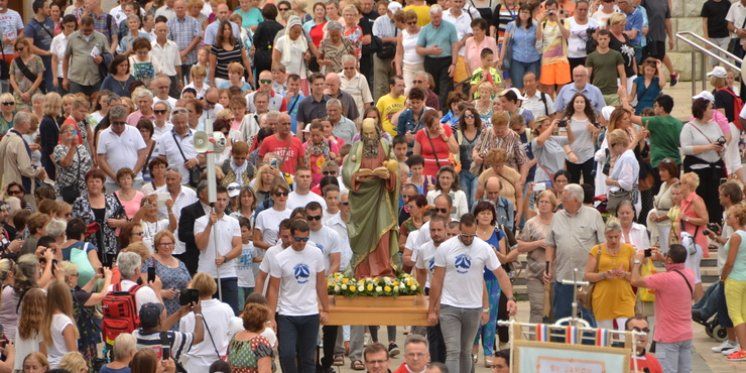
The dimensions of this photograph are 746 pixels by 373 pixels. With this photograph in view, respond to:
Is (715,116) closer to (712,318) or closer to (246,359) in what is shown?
(712,318)

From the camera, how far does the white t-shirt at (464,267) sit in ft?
57.3

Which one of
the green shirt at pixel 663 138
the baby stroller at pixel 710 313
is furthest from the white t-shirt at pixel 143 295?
the green shirt at pixel 663 138

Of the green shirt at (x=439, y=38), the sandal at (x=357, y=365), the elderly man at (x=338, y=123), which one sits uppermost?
the green shirt at (x=439, y=38)

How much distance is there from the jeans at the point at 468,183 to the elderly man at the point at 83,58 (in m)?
6.58

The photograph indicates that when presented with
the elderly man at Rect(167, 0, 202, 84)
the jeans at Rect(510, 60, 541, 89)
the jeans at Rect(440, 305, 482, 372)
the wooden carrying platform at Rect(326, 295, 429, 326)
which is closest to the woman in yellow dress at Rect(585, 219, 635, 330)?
the jeans at Rect(440, 305, 482, 372)

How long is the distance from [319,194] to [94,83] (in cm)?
670

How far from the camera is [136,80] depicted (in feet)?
82.2

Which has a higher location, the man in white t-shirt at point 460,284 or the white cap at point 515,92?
the white cap at point 515,92

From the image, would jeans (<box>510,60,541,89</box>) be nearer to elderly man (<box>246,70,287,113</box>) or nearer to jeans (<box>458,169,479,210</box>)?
elderly man (<box>246,70,287,113</box>)

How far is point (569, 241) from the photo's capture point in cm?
1903

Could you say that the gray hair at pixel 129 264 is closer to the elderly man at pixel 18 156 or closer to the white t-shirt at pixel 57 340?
the white t-shirt at pixel 57 340

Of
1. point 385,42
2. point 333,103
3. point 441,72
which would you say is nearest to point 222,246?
point 333,103

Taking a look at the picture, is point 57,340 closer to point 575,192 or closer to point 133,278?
point 133,278

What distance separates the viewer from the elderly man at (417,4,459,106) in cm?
2625
